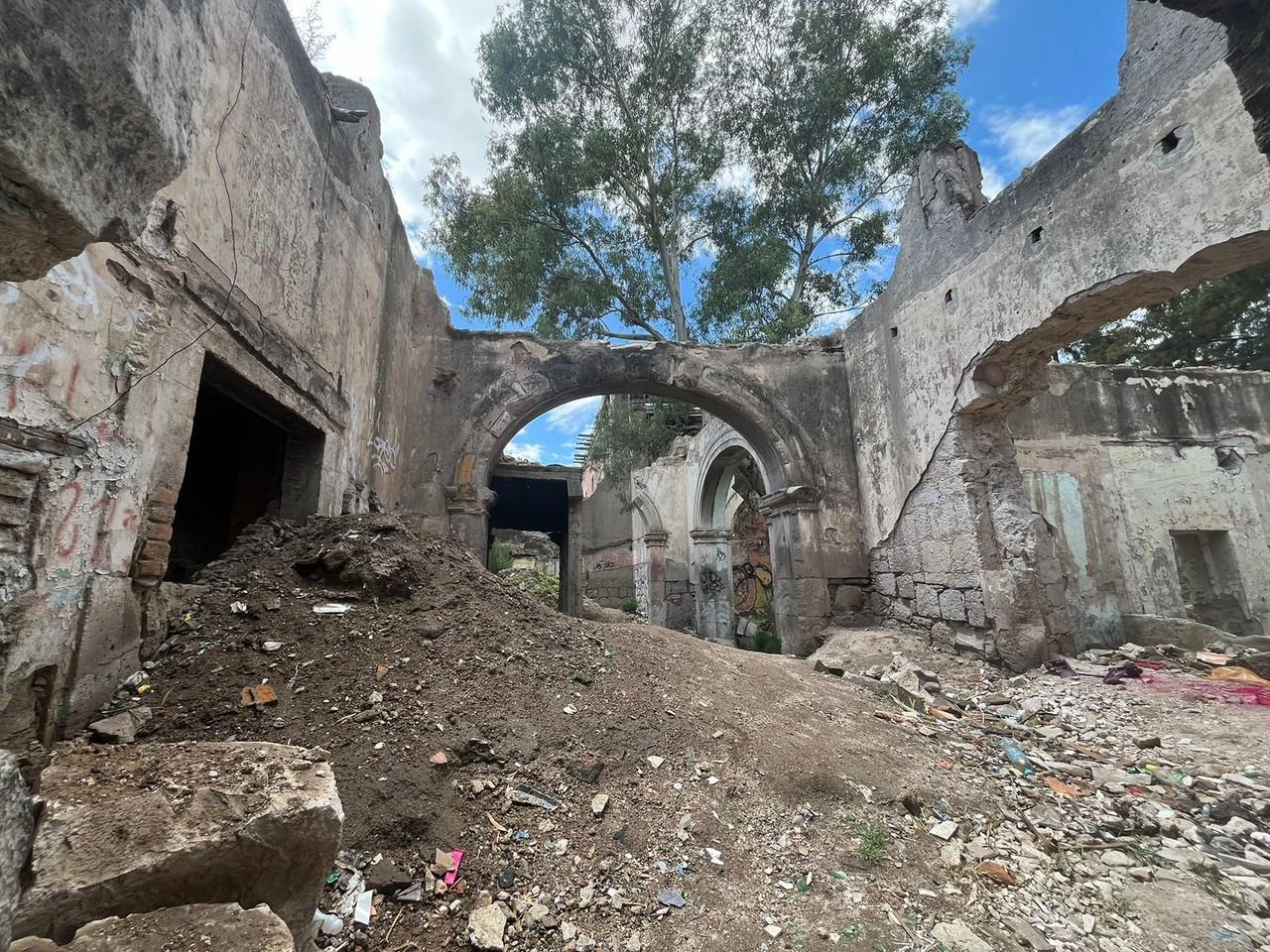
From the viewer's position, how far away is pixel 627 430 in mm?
11641

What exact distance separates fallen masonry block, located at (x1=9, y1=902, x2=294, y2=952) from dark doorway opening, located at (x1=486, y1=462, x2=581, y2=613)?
8219 millimetres

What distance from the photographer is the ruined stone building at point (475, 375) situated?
1.36 metres

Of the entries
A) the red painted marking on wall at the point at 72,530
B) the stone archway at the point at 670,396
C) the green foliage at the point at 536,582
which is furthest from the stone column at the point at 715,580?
the red painted marking on wall at the point at 72,530

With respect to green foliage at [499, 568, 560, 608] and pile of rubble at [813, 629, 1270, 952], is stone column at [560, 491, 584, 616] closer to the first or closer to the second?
green foliage at [499, 568, 560, 608]

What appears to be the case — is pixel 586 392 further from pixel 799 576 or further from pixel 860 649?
pixel 860 649

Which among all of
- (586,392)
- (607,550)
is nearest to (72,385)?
(586,392)

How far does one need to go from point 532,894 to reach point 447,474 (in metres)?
4.96

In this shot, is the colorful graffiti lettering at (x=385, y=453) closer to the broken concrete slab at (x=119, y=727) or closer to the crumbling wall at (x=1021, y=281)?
the broken concrete slab at (x=119, y=727)

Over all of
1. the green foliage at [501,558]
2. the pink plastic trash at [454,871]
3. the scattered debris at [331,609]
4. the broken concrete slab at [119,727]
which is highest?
the green foliage at [501,558]

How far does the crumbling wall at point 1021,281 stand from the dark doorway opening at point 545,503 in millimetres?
5486

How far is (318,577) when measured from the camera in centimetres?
316

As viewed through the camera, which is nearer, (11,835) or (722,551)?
(11,835)

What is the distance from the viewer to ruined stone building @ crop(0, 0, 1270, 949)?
4.45 ft

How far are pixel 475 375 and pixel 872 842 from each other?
5.76m
